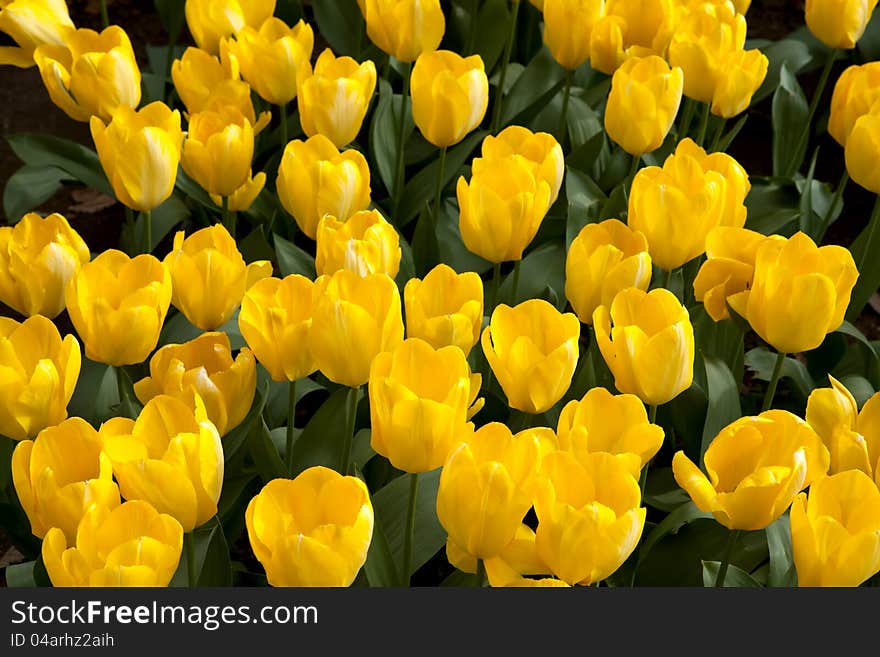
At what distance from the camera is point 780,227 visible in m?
2.43

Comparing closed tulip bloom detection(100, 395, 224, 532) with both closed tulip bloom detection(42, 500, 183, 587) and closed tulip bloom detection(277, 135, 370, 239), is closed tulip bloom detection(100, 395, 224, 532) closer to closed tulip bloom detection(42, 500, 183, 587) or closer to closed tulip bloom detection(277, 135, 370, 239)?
closed tulip bloom detection(42, 500, 183, 587)

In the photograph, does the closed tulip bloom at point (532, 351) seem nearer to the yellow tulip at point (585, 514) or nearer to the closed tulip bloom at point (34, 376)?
the yellow tulip at point (585, 514)

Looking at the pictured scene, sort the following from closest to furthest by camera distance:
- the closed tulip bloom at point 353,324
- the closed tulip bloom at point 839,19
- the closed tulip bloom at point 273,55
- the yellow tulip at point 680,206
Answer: the closed tulip bloom at point 353,324
the yellow tulip at point 680,206
the closed tulip bloom at point 273,55
the closed tulip bloom at point 839,19

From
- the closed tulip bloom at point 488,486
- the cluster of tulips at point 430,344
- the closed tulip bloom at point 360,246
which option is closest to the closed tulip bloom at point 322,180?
the cluster of tulips at point 430,344

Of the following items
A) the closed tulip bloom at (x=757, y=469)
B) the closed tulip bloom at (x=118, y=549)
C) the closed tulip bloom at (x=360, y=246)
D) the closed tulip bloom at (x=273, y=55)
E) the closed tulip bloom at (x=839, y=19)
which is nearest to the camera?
the closed tulip bloom at (x=118, y=549)

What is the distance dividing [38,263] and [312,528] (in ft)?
2.06

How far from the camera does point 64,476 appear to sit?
4.17 feet

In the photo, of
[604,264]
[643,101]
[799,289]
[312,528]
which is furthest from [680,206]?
[312,528]

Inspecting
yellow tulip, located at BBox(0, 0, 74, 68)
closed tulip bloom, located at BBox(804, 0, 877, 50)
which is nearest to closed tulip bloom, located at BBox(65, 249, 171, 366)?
yellow tulip, located at BBox(0, 0, 74, 68)

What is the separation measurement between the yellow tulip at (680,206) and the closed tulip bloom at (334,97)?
53cm

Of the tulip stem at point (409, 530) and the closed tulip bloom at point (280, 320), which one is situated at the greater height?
the closed tulip bloom at point (280, 320)

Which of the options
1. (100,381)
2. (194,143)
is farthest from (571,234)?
(100,381)

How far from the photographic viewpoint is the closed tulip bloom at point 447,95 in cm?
196

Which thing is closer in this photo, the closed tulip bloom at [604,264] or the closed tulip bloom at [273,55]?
the closed tulip bloom at [604,264]
